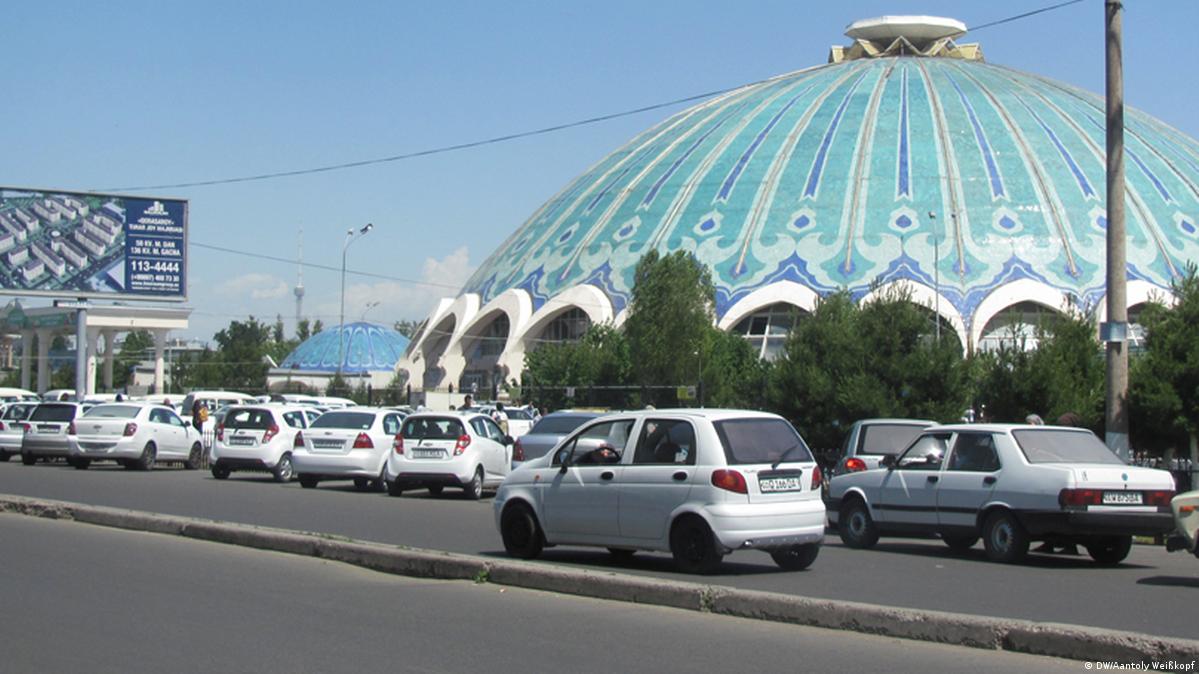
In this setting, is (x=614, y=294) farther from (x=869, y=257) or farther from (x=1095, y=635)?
(x=1095, y=635)

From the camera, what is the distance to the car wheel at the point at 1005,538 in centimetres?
1428

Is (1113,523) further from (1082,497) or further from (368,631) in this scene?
(368,631)

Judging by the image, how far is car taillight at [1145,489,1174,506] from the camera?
13922 millimetres

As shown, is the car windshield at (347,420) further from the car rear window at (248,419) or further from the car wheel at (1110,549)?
the car wheel at (1110,549)

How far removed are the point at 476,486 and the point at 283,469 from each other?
5745 mm

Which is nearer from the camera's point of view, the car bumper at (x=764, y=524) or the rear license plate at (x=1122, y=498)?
the car bumper at (x=764, y=524)

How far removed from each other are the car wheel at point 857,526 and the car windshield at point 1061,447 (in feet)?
7.12

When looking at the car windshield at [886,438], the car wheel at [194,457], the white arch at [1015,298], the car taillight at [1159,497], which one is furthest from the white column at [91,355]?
the car taillight at [1159,497]

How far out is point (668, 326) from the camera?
133 ft

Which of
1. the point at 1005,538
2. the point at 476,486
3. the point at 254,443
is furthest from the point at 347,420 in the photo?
the point at 1005,538

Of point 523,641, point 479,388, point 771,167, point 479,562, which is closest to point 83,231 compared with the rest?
point 479,388

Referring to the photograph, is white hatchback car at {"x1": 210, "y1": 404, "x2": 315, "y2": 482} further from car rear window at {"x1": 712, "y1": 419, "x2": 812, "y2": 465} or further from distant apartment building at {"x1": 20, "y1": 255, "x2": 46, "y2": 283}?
distant apartment building at {"x1": 20, "y1": 255, "x2": 46, "y2": 283}

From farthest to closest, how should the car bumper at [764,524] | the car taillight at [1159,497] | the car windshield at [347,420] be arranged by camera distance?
the car windshield at [347,420] → the car taillight at [1159,497] → the car bumper at [764,524]

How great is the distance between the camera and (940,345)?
27656 millimetres
